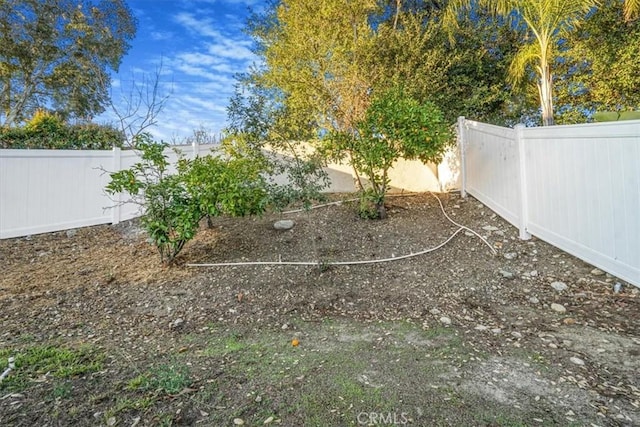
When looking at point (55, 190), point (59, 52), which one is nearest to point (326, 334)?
point (55, 190)

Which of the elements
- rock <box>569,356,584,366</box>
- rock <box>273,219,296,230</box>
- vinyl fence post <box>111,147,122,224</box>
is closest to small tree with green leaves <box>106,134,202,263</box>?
rock <box>273,219,296,230</box>

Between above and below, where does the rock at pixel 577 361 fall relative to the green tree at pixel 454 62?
below

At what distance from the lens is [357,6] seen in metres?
6.62

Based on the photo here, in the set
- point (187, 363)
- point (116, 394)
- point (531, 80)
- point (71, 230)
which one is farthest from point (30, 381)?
point (531, 80)

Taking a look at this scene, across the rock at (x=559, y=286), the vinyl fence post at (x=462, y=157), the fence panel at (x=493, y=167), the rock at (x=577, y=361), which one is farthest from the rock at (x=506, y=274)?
the vinyl fence post at (x=462, y=157)

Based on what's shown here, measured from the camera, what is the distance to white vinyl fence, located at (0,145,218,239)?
5.23 meters

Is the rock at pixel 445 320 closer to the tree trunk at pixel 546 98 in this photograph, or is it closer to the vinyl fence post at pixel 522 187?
the vinyl fence post at pixel 522 187

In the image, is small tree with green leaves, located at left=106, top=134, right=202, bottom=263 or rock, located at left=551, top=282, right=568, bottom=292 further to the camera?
small tree with green leaves, located at left=106, top=134, right=202, bottom=263

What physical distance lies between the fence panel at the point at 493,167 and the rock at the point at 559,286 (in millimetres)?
1204

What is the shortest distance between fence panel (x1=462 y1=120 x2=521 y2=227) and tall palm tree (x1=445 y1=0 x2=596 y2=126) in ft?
6.46

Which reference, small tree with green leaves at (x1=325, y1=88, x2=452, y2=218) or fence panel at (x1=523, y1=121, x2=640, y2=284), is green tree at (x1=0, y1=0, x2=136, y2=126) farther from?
fence panel at (x1=523, y1=121, x2=640, y2=284)

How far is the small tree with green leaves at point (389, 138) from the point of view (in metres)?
4.59

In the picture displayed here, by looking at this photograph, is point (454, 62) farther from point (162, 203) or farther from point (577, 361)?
point (577, 361)

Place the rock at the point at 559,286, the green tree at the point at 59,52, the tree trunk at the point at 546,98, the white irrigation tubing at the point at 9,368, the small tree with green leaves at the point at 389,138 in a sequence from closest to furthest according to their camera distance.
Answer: the white irrigation tubing at the point at 9,368, the rock at the point at 559,286, the small tree with green leaves at the point at 389,138, the tree trunk at the point at 546,98, the green tree at the point at 59,52
